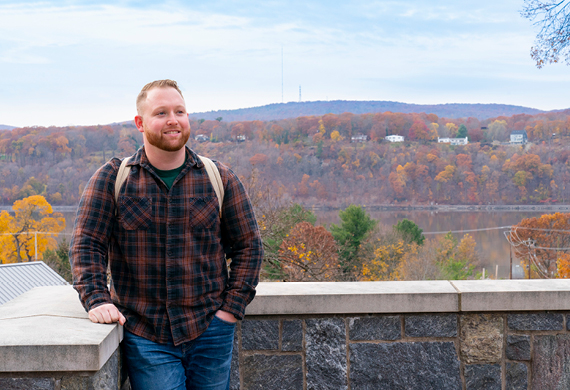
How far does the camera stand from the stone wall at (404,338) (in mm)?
2244

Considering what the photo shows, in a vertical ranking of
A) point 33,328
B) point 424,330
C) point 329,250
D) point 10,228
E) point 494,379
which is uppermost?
point 33,328

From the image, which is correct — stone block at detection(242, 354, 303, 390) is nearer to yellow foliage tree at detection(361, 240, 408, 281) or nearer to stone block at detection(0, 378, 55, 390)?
stone block at detection(0, 378, 55, 390)

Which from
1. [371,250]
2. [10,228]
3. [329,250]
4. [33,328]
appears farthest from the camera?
[10,228]

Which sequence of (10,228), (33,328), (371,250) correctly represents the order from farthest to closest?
1. (10,228)
2. (371,250)
3. (33,328)

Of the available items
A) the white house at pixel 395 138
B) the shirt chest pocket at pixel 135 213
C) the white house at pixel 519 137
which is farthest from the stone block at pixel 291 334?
the white house at pixel 519 137

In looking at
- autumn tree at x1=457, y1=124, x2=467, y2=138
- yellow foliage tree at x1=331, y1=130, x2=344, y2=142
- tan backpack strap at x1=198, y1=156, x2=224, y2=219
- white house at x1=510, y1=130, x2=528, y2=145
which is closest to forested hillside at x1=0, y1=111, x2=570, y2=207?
autumn tree at x1=457, y1=124, x2=467, y2=138

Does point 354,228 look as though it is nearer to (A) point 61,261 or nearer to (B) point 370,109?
(A) point 61,261

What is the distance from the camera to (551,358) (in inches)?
90.8

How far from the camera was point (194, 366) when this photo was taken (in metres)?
1.78

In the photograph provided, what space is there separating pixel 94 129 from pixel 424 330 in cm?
6480

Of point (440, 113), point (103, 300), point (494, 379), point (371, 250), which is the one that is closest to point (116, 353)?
point (103, 300)

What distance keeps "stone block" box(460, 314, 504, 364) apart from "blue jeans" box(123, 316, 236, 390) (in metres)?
1.03

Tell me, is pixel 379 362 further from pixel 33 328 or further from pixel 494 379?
pixel 33 328

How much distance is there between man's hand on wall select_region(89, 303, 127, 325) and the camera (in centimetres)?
168
